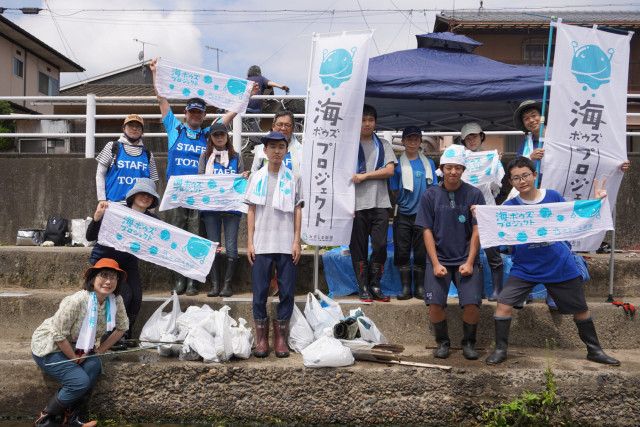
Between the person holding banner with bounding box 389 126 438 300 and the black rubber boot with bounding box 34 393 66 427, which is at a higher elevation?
the person holding banner with bounding box 389 126 438 300

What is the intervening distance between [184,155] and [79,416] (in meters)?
2.72

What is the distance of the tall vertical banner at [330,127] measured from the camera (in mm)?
5621

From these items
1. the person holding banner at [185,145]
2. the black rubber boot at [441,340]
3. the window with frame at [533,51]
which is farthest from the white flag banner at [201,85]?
the window with frame at [533,51]

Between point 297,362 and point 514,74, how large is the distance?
3.77 meters

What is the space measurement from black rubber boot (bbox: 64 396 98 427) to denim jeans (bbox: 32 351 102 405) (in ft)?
0.45

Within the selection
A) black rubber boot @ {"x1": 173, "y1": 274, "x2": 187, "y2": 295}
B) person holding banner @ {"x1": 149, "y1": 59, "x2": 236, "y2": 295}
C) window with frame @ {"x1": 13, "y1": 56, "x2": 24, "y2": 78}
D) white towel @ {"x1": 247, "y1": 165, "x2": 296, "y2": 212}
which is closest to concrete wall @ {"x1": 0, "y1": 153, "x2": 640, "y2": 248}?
person holding banner @ {"x1": 149, "y1": 59, "x2": 236, "y2": 295}

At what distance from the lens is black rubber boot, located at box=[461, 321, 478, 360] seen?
519 centimetres

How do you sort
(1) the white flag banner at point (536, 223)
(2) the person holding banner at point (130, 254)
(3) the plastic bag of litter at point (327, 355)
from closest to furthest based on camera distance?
(3) the plastic bag of litter at point (327, 355) < (1) the white flag banner at point (536, 223) < (2) the person holding banner at point (130, 254)

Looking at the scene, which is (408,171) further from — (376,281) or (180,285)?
(180,285)

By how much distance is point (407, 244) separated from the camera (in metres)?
5.98

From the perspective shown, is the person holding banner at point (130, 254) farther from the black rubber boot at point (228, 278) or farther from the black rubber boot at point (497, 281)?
the black rubber boot at point (497, 281)

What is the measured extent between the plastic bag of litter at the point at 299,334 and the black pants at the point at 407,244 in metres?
1.25

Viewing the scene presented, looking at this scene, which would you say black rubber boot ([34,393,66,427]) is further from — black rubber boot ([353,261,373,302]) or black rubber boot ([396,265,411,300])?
black rubber boot ([396,265,411,300])

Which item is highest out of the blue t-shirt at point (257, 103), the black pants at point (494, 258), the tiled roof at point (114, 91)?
the tiled roof at point (114, 91)
